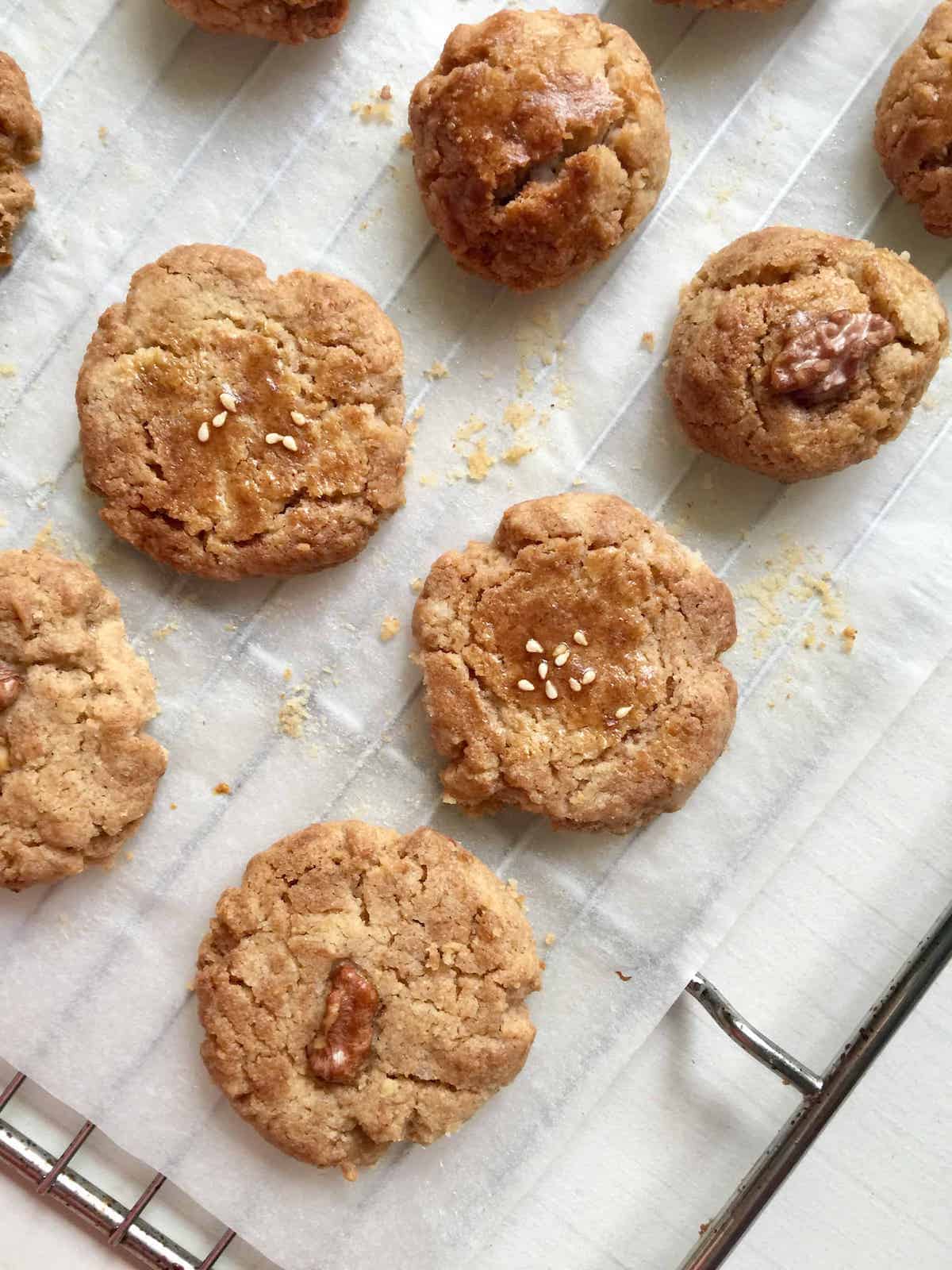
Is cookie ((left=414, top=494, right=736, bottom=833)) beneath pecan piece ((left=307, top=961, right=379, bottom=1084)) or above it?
above

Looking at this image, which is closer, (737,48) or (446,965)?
(446,965)

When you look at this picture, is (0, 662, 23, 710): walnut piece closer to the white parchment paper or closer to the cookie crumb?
the white parchment paper

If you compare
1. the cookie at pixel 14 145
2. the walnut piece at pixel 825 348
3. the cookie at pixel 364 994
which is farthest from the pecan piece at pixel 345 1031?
the cookie at pixel 14 145

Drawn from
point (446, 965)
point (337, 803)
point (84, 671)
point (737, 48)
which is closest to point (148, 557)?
point (84, 671)

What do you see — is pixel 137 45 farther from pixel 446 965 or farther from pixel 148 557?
pixel 446 965

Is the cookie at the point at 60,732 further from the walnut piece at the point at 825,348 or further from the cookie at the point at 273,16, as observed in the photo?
the walnut piece at the point at 825,348

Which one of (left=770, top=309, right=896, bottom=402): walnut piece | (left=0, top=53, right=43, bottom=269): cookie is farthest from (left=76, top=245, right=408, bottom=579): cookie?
(left=770, top=309, right=896, bottom=402): walnut piece

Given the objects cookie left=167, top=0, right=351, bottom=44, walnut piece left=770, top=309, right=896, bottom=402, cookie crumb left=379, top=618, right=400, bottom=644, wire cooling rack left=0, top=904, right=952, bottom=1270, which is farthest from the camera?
cookie crumb left=379, top=618, right=400, bottom=644
